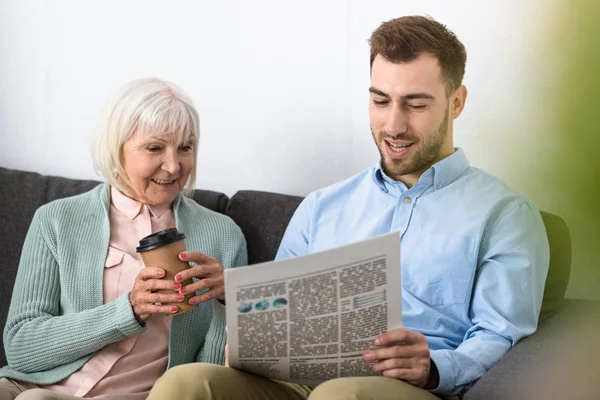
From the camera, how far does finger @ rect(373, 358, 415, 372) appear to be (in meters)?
1.17

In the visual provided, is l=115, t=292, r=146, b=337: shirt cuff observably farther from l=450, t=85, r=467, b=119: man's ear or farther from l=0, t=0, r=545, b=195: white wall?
l=450, t=85, r=467, b=119: man's ear

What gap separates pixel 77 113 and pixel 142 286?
1.05 m

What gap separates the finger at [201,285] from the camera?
142 centimetres

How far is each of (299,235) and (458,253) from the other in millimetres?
405

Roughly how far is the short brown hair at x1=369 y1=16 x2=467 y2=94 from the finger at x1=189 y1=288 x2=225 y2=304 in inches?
23.7

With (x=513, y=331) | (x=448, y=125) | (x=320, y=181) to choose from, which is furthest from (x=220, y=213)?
(x=513, y=331)

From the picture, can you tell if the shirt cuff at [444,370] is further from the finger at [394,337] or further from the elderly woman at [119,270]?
Answer: the elderly woman at [119,270]

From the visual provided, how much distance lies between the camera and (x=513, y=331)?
1299 mm

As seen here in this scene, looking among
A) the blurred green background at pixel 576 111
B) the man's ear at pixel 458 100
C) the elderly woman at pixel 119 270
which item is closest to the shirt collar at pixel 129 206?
the elderly woman at pixel 119 270

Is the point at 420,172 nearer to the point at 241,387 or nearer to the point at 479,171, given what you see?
the point at 479,171

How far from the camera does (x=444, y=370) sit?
122cm

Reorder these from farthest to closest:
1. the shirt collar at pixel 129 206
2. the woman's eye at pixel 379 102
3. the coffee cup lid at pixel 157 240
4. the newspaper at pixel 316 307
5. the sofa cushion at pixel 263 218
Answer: the sofa cushion at pixel 263 218
the shirt collar at pixel 129 206
the woman's eye at pixel 379 102
the coffee cup lid at pixel 157 240
the newspaper at pixel 316 307

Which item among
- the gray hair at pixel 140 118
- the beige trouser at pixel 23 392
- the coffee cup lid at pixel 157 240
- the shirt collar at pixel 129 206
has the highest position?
the gray hair at pixel 140 118

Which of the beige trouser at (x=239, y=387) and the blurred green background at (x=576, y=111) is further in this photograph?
the beige trouser at (x=239, y=387)
